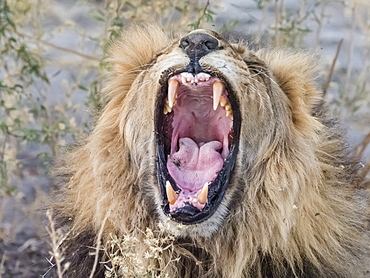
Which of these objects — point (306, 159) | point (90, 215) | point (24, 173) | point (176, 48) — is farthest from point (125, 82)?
point (24, 173)

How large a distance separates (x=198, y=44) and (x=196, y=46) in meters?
0.01

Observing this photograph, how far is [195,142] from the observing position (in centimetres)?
402

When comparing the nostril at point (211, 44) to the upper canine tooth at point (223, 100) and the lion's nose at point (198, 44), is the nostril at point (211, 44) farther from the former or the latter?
the upper canine tooth at point (223, 100)

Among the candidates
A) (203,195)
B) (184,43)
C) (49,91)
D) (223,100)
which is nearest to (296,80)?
(223,100)

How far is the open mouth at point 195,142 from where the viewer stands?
139 inches

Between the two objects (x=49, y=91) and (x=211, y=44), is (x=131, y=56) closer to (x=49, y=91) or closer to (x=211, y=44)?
(x=211, y=44)

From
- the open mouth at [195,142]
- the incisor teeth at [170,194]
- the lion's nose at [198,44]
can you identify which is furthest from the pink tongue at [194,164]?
the lion's nose at [198,44]

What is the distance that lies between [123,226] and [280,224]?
29.0 inches

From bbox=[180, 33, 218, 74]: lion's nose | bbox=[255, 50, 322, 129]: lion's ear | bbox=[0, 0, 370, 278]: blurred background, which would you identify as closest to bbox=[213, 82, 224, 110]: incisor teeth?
bbox=[180, 33, 218, 74]: lion's nose

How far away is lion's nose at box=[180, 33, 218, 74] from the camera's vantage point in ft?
11.2

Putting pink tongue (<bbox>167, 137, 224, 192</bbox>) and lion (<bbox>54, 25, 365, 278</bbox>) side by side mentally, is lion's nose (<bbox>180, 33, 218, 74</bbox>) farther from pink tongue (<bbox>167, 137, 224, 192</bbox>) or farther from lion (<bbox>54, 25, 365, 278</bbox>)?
pink tongue (<bbox>167, 137, 224, 192</bbox>)

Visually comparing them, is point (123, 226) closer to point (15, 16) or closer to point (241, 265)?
point (241, 265)

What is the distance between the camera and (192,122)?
13.4 ft

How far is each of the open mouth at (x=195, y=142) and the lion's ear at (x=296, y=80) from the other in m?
0.29
